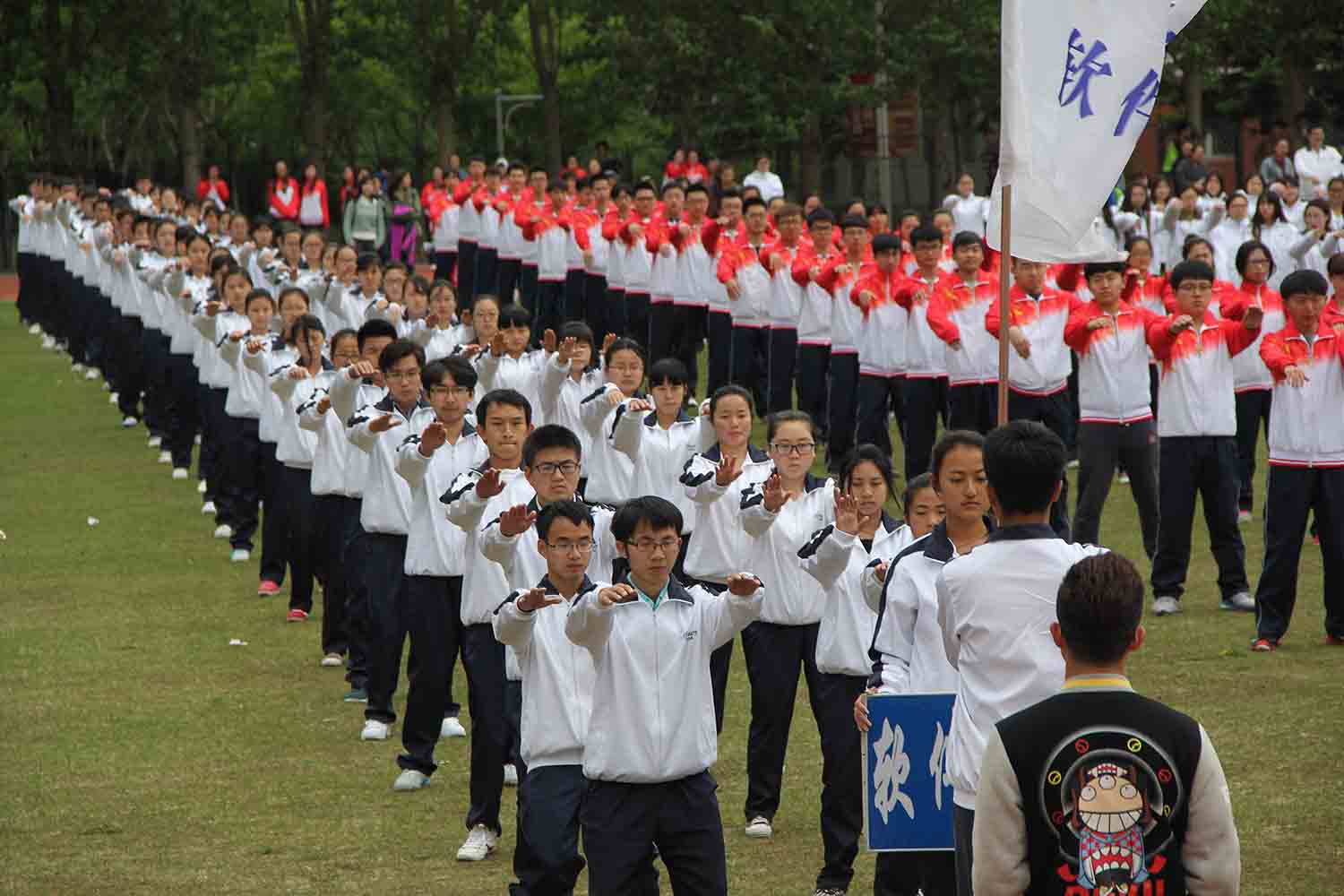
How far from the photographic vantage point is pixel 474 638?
28.8ft

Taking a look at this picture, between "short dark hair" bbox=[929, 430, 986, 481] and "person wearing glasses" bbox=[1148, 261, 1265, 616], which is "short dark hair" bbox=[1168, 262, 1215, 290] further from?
"short dark hair" bbox=[929, 430, 986, 481]

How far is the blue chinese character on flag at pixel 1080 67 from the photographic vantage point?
24.2 feet

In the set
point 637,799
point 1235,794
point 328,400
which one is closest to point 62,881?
point 637,799

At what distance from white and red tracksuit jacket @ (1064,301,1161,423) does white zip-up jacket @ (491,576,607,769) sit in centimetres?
646

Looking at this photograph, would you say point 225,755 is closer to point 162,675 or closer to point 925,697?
point 162,675

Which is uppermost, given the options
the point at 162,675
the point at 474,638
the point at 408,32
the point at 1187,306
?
Answer: the point at 408,32

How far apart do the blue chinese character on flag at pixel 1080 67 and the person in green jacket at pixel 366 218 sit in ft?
73.6

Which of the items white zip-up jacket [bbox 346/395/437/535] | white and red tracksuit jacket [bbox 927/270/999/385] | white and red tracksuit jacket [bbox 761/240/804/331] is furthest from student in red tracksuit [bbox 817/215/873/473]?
white zip-up jacket [bbox 346/395/437/535]

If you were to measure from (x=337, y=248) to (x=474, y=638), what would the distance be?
9832 mm

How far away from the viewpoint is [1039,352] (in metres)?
13.8

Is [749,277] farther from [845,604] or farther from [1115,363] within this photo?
[845,604]

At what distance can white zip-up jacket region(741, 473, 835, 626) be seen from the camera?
339 inches

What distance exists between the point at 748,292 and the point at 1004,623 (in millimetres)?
14008

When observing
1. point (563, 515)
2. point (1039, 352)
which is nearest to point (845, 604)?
point (563, 515)
